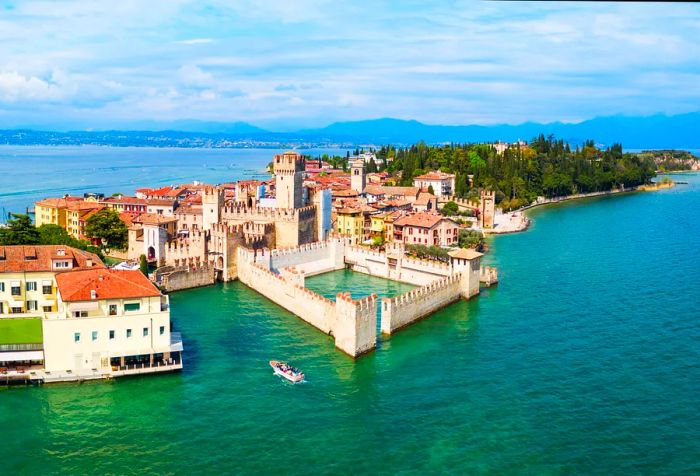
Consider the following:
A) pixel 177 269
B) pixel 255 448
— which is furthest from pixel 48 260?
pixel 255 448

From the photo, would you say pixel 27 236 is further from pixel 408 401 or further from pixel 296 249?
pixel 408 401

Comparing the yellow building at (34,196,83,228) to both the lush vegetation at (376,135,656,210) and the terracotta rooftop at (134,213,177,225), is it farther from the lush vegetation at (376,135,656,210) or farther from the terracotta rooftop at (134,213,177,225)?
the lush vegetation at (376,135,656,210)

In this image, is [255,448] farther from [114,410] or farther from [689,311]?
[689,311]

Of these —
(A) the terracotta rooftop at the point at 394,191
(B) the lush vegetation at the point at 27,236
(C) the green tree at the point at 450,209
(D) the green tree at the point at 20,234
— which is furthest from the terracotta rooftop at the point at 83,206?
(C) the green tree at the point at 450,209

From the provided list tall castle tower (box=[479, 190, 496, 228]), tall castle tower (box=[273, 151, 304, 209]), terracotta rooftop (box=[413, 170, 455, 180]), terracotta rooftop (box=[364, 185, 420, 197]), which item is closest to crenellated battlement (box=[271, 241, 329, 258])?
tall castle tower (box=[273, 151, 304, 209])

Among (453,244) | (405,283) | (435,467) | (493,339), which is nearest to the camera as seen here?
(435,467)

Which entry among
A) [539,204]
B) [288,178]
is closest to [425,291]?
[288,178]
